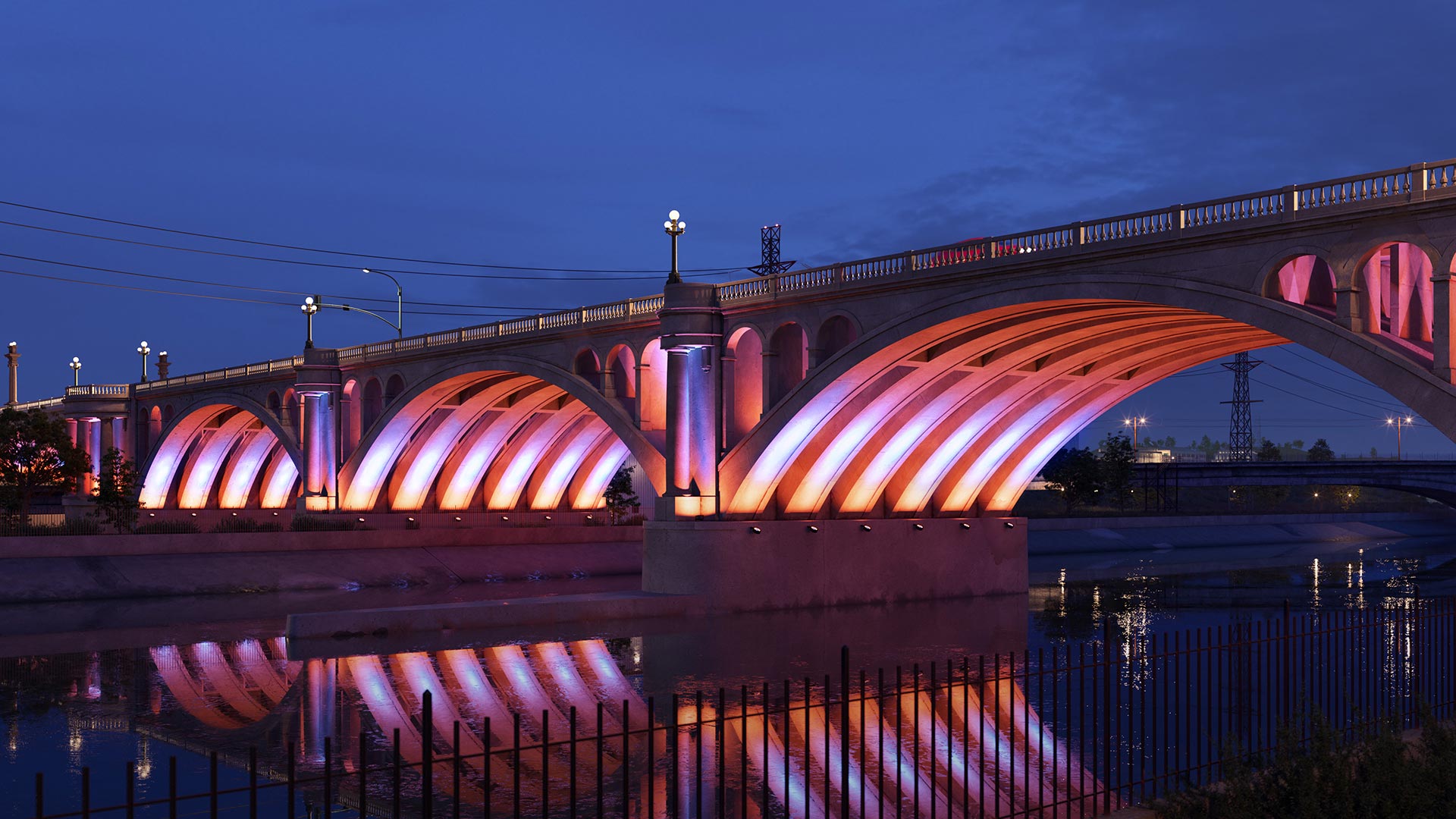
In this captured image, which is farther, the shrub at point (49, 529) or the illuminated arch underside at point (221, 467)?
the illuminated arch underside at point (221, 467)

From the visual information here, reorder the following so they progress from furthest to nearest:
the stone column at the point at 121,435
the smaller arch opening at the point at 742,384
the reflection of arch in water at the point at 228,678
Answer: the stone column at the point at 121,435 → the smaller arch opening at the point at 742,384 → the reflection of arch in water at the point at 228,678

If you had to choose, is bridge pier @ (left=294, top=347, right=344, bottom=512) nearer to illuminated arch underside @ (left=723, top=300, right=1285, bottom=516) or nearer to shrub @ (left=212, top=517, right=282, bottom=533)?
shrub @ (left=212, top=517, right=282, bottom=533)

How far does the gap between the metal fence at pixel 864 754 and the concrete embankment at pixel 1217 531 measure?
56735mm

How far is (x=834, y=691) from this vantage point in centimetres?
2308

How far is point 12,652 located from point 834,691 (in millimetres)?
18694

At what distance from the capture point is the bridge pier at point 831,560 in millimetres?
39031

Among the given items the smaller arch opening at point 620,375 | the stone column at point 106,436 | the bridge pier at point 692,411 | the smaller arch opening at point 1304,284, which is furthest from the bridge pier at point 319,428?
the smaller arch opening at point 1304,284

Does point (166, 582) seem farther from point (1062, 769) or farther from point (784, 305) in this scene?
point (1062, 769)

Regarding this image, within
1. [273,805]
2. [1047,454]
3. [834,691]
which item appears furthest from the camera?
[1047,454]

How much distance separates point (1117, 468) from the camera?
312ft

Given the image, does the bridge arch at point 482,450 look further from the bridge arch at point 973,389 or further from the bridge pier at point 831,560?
the bridge pier at point 831,560

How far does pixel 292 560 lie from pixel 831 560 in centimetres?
Answer: 1983

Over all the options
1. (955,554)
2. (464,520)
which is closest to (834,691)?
(955,554)

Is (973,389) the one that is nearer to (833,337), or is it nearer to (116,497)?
(833,337)
